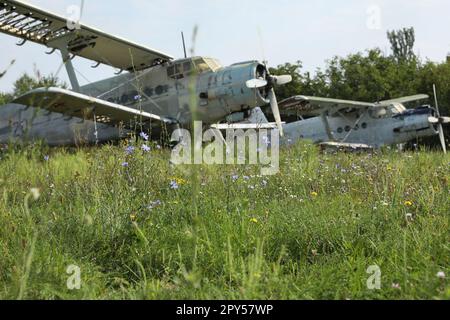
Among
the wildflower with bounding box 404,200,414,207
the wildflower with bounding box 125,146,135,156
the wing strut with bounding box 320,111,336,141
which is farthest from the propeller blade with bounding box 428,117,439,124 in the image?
the wildflower with bounding box 125,146,135,156

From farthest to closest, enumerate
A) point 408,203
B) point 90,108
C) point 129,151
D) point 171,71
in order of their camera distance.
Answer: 1. point 171,71
2. point 90,108
3. point 129,151
4. point 408,203

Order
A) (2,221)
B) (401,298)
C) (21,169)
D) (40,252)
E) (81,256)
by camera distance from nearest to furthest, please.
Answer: (401,298) < (40,252) < (81,256) < (2,221) < (21,169)

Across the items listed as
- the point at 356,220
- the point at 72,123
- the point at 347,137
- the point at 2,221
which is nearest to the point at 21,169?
the point at 2,221

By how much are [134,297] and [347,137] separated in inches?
708

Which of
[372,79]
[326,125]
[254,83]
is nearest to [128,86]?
[254,83]

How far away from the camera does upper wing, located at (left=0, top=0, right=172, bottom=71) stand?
10133 mm

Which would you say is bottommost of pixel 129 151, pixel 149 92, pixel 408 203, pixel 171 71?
pixel 408 203

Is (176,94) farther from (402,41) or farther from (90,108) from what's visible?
(402,41)

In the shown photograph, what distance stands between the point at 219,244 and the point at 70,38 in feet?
32.8

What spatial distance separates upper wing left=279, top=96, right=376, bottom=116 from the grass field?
1313 centimetres

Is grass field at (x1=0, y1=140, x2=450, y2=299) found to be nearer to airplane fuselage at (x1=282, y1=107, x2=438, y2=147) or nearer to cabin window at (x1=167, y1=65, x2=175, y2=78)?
cabin window at (x1=167, y1=65, x2=175, y2=78)

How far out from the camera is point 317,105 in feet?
57.9

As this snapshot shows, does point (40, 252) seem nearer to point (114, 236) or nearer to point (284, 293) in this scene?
point (114, 236)

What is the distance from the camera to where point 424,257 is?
193 cm
